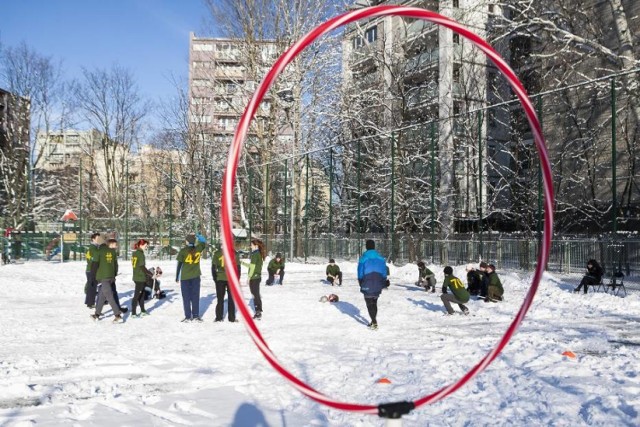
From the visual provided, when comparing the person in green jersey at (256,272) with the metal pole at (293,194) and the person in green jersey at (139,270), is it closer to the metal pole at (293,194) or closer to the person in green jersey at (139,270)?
the person in green jersey at (139,270)

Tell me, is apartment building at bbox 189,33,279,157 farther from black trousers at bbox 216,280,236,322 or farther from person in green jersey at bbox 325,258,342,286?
black trousers at bbox 216,280,236,322

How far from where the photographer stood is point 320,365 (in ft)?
30.3

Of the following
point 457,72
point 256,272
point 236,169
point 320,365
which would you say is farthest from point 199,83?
point 236,169

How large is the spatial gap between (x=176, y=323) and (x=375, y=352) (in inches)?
231

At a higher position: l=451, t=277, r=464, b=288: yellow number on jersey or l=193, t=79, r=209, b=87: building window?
l=193, t=79, r=209, b=87: building window

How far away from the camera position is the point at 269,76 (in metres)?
2.90

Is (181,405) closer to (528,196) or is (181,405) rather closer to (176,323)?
(176,323)

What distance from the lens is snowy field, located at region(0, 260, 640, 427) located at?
21.6 ft

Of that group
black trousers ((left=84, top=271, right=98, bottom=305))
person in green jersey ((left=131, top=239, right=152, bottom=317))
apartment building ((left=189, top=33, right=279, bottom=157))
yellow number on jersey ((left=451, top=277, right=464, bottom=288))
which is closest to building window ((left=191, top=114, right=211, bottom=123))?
apartment building ((left=189, top=33, right=279, bottom=157))

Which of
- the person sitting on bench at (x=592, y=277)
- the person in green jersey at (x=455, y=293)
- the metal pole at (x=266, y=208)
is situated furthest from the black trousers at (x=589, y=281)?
the metal pole at (x=266, y=208)

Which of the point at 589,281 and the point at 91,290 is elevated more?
the point at 589,281

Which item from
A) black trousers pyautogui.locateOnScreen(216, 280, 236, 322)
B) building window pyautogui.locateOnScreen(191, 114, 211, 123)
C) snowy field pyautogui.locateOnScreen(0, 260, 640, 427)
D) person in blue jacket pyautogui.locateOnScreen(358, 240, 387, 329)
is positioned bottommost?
snowy field pyautogui.locateOnScreen(0, 260, 640, 427)

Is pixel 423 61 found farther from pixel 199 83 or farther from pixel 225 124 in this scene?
pixel 225 124

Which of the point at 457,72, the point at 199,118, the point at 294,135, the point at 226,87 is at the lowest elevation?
the point at 294,135
